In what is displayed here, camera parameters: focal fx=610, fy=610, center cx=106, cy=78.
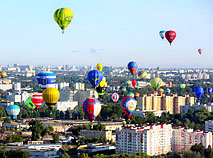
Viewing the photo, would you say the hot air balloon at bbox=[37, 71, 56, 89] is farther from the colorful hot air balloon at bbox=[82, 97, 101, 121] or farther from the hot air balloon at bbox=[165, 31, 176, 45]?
the hot air balloon at bbox=[165, 31, 176, 45]

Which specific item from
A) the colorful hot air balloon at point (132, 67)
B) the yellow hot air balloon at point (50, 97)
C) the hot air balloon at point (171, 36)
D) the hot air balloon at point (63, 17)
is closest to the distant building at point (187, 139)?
the hot air balloon at point (171, 36)

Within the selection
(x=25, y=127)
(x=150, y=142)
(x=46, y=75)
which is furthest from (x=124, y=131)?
(x=25, y=127)

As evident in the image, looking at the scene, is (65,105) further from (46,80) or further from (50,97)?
(50,97)

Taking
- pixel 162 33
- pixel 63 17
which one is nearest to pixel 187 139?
pixel 162 33

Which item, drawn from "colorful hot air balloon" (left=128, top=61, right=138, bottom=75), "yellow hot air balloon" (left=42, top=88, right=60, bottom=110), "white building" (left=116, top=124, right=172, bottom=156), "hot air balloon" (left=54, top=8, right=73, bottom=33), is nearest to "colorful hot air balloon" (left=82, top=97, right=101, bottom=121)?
"yellow hot air balloon" (left=42, top=88, right=60, bottom=110)

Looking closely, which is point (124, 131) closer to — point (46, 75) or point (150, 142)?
point (150, 142)
